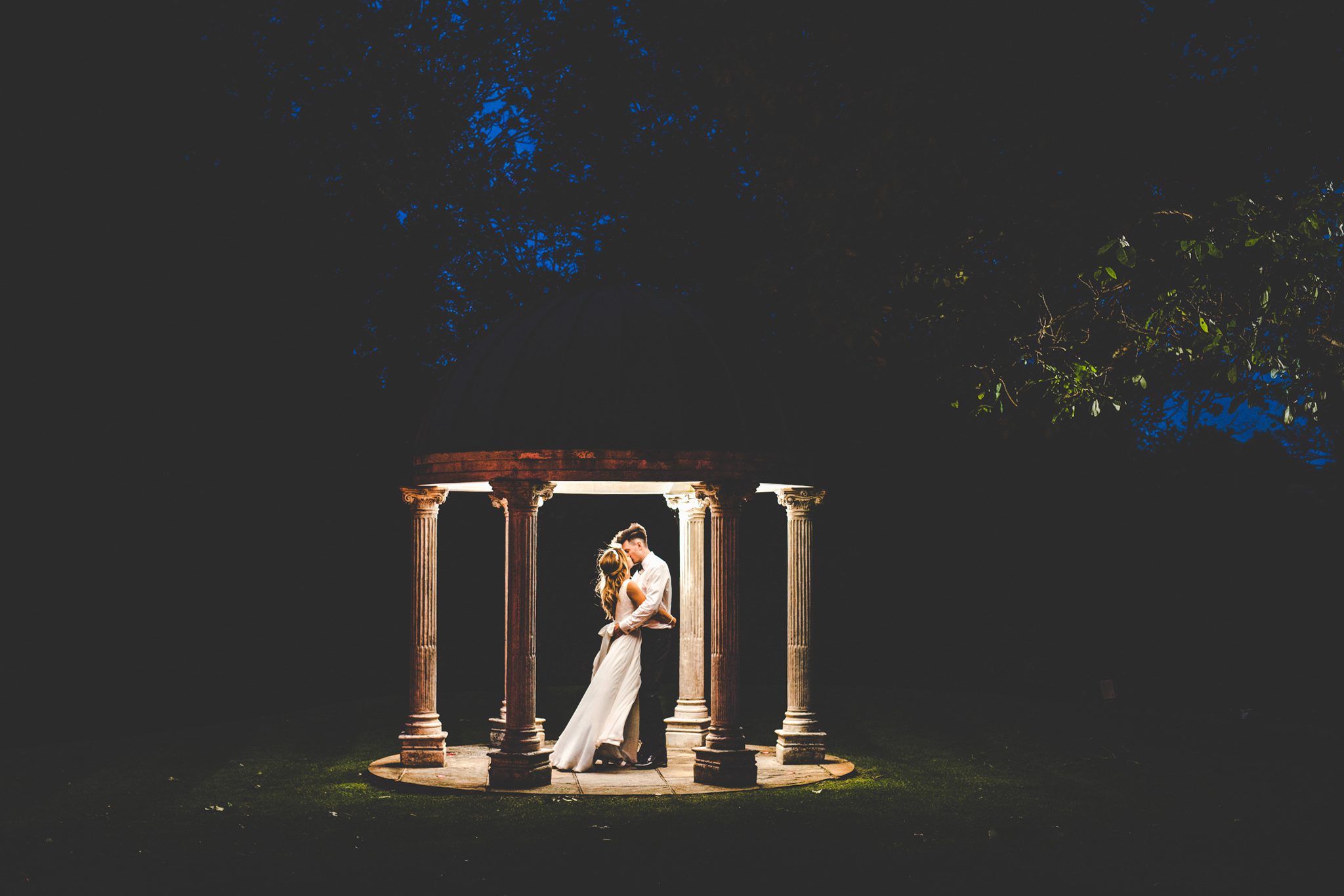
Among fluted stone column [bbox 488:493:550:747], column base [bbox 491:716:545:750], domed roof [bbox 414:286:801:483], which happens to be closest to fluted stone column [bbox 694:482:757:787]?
domed roof [bbox 414:286:801:483]

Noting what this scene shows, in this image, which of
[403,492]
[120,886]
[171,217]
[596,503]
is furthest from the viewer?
[596,503]

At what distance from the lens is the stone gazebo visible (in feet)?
39.7

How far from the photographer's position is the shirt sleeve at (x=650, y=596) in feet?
44.1

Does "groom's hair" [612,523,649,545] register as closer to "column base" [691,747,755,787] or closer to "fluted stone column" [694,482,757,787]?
"fluted stone column" [694,482,757,787]

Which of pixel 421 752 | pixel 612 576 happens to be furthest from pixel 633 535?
pixel 421 752

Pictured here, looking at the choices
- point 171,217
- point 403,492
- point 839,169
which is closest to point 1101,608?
point 839,169

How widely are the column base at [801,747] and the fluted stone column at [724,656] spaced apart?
142 centimetres

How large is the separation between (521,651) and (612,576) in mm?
1482

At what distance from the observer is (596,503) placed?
75.7 feet

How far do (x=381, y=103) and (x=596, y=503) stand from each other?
6833 millimetres

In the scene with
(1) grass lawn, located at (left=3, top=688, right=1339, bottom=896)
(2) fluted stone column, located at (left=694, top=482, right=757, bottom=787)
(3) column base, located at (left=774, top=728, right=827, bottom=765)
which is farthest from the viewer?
(3) column base, located at (left=774, top=728, right=827, bottom=765)

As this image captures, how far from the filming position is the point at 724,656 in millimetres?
12641

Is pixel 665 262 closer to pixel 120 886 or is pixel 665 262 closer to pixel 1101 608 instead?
pixel 1101 608

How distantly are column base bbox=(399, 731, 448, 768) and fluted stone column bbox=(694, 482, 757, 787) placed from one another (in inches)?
105
